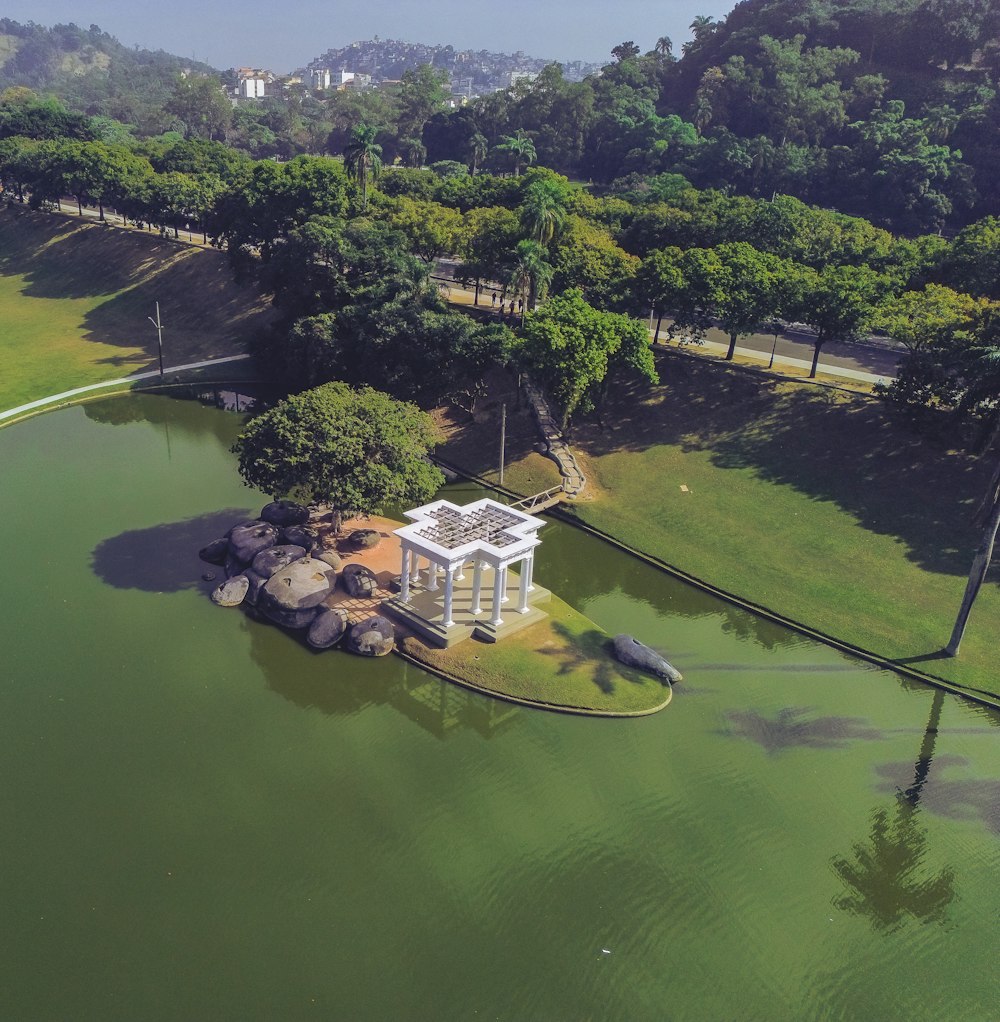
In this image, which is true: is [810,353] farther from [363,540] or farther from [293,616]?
[293,616]

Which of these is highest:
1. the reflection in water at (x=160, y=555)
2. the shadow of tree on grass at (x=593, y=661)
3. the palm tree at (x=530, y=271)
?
the palm tree at (x=530, y=271)

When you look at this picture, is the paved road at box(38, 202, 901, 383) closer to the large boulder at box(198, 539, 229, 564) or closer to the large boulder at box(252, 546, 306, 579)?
the large boulder at box(252, 546, 306, 579)

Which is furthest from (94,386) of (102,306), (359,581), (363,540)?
(359,581)

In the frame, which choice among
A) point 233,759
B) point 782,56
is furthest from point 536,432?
point 782,56

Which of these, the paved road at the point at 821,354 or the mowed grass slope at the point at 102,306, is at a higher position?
the paved road at the point at 821,354

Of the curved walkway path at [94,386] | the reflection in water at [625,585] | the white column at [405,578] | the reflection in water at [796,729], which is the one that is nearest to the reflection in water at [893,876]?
the reflection in water at [796,729]

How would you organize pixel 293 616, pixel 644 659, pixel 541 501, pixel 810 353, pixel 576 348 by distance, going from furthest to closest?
pixel 810 353, pixel 576 348, pixel 541 501, pixel 293 616, pixel 644 659

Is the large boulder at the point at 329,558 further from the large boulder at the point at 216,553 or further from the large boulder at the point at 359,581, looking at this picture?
the large boulder at the point at 216,553
